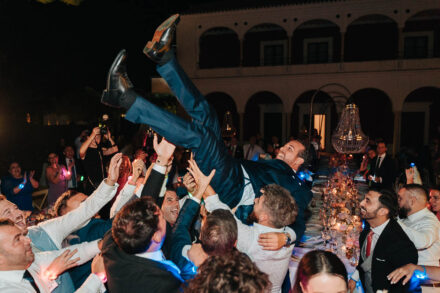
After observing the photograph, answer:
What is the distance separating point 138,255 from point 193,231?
139 centimetres

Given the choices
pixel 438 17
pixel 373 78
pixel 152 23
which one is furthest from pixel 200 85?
pixel 438 17

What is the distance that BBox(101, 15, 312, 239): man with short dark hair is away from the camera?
2404 mm

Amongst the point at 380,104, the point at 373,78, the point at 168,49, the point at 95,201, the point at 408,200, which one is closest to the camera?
the point at 95,201

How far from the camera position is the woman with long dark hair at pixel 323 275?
1.56m

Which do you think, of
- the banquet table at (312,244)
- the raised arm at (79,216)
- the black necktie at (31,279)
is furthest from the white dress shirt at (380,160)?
the black necktie at (31,279)

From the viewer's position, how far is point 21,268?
1639mm

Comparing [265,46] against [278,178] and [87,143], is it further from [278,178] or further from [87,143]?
[278,178]

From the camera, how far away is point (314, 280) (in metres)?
1.58

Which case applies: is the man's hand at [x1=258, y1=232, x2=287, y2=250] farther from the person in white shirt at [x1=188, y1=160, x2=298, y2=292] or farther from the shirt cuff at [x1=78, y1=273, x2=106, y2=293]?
the shirt cuff at [x1=78, y1=273, x2=106, y2=293]

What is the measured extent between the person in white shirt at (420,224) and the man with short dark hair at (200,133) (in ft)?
2.68

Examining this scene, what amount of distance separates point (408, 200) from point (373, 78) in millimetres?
11737

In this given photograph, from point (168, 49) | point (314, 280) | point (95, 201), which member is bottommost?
point (314, 280)

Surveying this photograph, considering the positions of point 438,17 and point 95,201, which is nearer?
point 95,201

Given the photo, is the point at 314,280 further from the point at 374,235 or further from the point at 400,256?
the point at 374,235
